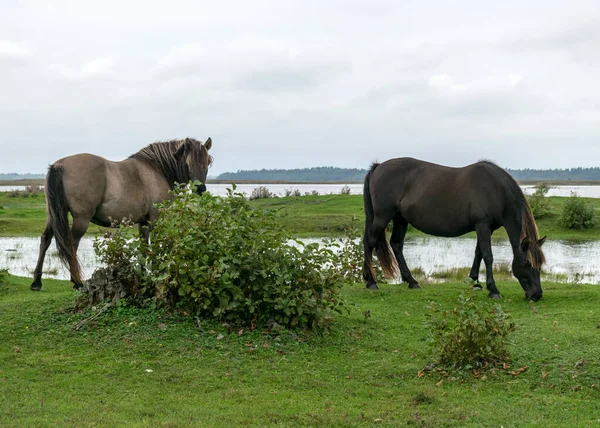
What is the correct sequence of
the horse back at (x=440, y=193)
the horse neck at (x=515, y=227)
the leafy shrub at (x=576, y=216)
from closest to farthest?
1. the horse neck at (x=515, y=227)
2. the horse back at (x=440, y=193)
3. the leafy shrub at (x=576, y=216)

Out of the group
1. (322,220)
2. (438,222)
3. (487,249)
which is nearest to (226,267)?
(438,222)

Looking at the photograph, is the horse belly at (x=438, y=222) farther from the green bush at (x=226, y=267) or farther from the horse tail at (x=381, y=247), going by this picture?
the green bush at (x=226, y=267)

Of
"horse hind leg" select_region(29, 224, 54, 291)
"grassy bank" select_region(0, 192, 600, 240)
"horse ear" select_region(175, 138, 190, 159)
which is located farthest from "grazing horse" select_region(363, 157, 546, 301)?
"grassy bank" select_region(0, 192, 600, 240)

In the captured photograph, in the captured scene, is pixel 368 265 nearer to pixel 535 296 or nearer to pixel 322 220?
pixel 535 296

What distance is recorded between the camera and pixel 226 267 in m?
6.54

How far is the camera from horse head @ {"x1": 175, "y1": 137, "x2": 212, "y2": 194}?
378 inches

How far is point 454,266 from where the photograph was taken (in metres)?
16.8

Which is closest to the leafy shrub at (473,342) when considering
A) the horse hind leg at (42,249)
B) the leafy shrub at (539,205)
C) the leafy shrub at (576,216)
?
the horse hind leg at (42,249)

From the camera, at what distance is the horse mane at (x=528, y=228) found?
29.4ft

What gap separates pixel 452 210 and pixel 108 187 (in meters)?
5.41

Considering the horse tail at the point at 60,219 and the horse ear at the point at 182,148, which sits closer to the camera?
the horse tail at the point at 60,219

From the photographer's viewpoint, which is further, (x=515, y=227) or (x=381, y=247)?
(x=381, y=247)

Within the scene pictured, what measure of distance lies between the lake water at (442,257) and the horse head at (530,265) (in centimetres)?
516

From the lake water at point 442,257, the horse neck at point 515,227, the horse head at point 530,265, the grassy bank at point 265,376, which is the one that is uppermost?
the horse neck at point 515,227
